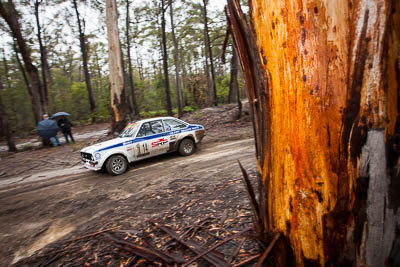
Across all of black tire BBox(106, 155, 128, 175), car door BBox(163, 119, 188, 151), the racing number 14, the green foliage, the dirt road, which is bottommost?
the dirt road

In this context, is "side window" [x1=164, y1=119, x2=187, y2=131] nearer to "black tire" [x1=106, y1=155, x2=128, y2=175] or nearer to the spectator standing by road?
"black tire" [x1=106, y1=155, x2=128, y2=175]

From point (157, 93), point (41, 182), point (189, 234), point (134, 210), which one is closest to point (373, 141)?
point (189, 234)

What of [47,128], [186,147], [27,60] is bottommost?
[186,147]

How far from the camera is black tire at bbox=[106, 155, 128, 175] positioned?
275 inches

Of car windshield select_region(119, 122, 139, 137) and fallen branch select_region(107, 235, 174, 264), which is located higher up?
car windshield select_region(119, 122, 139, 137)

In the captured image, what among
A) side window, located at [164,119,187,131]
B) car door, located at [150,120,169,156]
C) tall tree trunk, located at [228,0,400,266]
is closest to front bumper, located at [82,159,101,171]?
car door, located at [150,120,169,156]

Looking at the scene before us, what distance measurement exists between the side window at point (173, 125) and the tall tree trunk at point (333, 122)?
6.95 meters

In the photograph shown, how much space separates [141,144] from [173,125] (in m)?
1.46

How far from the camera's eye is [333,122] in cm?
123

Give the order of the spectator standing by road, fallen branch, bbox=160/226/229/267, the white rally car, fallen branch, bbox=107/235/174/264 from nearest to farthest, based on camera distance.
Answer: fallen branch, bbox=160/226/229/267, fallen branch, bbox=107/235/174/264, the white rally car, the spectator standing by road

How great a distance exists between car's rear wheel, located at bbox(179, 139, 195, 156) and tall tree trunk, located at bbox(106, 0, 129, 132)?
567 cm

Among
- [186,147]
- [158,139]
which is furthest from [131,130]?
[186,147]

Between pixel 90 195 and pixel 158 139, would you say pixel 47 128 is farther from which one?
pixel 90 195

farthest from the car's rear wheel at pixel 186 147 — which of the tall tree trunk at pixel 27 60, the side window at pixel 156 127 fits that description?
the tall tree trunk at pixel 27 60
